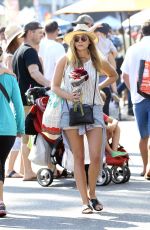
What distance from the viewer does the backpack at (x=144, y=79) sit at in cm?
1145

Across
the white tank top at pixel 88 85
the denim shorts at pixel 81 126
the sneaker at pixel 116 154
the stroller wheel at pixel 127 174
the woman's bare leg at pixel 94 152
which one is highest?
the white tank top at pixel 88 85

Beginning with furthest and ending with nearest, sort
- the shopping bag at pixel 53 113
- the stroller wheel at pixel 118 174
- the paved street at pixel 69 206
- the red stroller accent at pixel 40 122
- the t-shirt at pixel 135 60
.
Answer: the t-shirt at pixel 135 60 < the stroller wheel at pixel 118 174 < the red stroller accent at pixel 40 122 < the shopping bag at pixel 53 113 < the paved street at pixel 69 206

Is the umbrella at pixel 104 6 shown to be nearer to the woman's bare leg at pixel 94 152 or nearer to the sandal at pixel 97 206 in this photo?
the woman's bare leg at pixel 94 152

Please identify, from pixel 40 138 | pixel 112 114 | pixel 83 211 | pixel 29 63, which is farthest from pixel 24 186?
pixel 112 114

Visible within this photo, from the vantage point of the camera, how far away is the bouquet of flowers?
913cm

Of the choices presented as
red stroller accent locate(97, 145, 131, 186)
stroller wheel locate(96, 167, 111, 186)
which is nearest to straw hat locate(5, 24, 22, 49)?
red stroller accent locate(97, 145, 131, 186)

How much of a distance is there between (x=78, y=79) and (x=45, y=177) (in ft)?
8.36

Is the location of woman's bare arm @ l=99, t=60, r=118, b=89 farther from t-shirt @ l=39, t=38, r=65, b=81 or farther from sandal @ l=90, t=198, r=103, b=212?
t-shirt @ l=39, t=38, r=65, b=81

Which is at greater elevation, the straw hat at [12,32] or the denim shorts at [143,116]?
the straw hat at [12,32]

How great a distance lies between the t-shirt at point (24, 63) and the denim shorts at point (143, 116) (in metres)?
1.28

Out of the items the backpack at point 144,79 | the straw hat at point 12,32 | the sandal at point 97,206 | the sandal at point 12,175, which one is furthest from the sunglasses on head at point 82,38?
the sandal at point 12,175

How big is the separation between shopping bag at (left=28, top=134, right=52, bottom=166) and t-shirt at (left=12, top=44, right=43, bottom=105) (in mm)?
579

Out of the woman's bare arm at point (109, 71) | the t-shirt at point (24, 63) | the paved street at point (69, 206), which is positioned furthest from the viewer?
the t-shirt at point (24, 63)

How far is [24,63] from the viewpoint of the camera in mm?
11789
